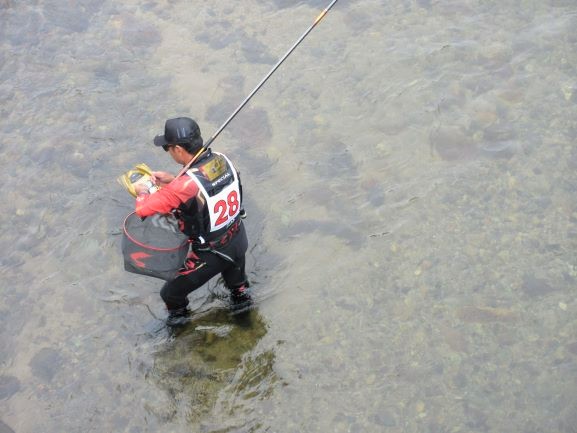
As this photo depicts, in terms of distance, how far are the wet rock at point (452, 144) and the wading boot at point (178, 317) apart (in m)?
3.88

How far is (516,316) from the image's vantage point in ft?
21.0

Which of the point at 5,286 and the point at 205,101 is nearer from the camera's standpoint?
the point at 5,286

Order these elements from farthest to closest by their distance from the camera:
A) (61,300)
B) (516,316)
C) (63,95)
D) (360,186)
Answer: (63,95) → (360,186) → (61,300) → (516,316)

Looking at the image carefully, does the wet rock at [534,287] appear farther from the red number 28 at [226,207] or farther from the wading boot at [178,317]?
the wading boot at [178,317]

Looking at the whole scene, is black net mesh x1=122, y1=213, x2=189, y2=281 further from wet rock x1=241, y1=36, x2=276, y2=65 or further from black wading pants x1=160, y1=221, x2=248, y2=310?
wet rock x1=241, y1=36, x2=276, y2=65

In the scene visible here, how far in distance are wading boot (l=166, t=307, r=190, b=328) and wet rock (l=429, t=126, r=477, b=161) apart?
388 centimetres

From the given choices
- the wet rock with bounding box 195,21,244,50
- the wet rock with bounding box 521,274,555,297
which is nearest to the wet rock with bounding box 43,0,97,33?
the wet rock with bounding box 195,21,244,50

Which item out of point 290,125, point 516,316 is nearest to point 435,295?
point 516,316

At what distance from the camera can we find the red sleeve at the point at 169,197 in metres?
5.29

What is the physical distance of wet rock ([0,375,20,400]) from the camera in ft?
20.9

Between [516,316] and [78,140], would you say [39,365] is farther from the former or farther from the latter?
[516,316]

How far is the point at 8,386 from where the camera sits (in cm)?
643

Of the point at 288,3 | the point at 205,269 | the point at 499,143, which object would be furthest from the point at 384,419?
the point at 288,3

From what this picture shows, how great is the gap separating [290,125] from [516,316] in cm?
418
